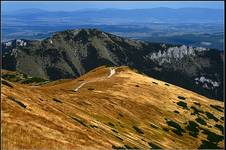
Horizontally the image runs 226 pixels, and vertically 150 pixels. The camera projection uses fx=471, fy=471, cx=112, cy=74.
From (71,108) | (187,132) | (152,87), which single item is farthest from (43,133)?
(152,87)

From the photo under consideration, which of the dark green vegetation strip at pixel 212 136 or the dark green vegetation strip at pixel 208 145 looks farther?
the dark green vegetation strip at pixel 212 136

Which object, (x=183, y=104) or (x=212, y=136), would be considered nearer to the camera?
(x=212, y=136)

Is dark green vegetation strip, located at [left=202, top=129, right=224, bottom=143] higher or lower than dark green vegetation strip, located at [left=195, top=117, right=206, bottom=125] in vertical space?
lower

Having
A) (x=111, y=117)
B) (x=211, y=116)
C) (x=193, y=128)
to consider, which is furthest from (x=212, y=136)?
(x=111, y=117)

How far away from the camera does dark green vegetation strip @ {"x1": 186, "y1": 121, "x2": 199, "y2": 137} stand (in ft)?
258

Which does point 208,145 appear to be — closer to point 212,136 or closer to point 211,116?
point 212,136

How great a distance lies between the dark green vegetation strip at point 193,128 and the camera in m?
78.6

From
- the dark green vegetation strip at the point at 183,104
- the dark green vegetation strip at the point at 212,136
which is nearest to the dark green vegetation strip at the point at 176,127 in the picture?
the dark green vegetation strip at the point at 212,136

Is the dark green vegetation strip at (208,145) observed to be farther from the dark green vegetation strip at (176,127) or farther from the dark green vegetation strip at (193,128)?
the dark green vegetation strip at (176,127)

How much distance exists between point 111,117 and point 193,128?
20.8 metres

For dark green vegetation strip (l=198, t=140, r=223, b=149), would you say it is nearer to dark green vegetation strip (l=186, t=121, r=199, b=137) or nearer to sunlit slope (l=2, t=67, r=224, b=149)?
sunlit slope (l=2, t=67, r=224, b=149)

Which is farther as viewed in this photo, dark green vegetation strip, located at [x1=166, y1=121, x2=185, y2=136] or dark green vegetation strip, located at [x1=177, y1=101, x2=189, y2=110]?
dark green vegetation strip, located at [x1=177, y1=101, x2=189, y2=110]

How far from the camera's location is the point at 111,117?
222ft

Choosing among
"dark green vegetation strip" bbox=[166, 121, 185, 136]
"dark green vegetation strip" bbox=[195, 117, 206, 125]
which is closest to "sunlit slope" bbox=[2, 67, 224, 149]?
"dark green vegetation strip" bbox=[166, 121, 185, 136]
